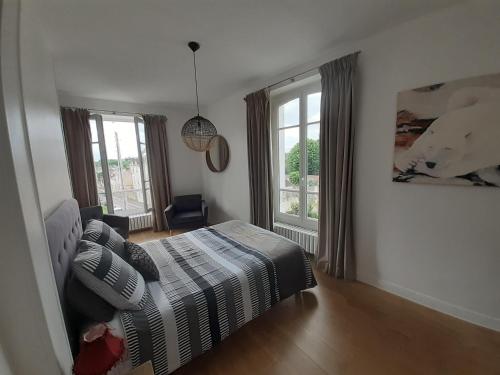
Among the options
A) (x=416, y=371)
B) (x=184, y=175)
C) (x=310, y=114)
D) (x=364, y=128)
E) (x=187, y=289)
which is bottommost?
(x=416, y=371)

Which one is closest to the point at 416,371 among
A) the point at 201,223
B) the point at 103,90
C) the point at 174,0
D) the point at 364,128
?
the point at 364,128

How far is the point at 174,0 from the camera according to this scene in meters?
1.46

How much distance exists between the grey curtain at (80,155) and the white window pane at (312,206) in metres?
3.48

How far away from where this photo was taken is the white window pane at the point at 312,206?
2.89m

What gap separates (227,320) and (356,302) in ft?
4.25

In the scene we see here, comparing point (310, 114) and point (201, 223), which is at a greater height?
point (310, 114)

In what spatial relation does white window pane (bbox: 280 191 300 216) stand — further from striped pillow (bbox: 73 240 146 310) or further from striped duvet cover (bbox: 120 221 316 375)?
striped pillow (bbox: 73 240 146 310)

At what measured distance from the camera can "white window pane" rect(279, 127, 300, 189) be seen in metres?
2.99

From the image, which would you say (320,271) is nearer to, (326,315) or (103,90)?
(326,315)

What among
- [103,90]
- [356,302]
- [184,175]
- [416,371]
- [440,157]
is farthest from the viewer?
[184,175]

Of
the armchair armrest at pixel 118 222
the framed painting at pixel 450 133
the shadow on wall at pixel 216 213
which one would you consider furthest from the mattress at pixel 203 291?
the shadow on wall at pixel 216 213

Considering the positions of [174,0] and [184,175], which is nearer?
[174,0]

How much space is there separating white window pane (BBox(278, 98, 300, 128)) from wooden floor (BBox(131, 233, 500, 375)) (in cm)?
227

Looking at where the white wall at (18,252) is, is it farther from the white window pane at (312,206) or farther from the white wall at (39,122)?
the white window pane at (312,206)
